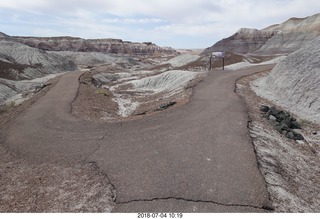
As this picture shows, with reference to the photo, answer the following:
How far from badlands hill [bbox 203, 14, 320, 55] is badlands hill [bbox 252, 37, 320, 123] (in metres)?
81.7

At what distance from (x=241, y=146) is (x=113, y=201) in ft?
19.7

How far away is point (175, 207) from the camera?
24.0 ft

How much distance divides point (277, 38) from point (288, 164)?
120567mm

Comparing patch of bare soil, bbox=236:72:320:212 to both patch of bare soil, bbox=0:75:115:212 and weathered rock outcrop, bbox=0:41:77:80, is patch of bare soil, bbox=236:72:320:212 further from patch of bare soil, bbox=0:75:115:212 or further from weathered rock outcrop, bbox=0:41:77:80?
weathered rock outcrop, bbox=0:41:77:80

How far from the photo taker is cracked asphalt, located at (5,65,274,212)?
7668 mm

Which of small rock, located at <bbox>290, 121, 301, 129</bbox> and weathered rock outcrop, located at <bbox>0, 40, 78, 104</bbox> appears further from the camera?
weathered rock outcrop, located at <bbox>0, 40, 78, 104</bbox>

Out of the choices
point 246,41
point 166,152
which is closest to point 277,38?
point 246,41

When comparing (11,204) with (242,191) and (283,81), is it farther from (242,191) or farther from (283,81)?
(283,81)

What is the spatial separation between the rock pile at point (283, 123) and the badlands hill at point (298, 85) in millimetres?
2672

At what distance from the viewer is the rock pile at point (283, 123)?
1436 cm

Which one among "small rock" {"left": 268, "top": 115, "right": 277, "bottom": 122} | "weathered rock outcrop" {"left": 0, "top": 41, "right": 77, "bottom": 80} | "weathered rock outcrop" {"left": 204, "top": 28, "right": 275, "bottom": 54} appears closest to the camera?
"small rock" {"left": 268, "top": 115, "right": 277, "bottom": 122}

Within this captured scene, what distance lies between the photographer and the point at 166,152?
10.6m

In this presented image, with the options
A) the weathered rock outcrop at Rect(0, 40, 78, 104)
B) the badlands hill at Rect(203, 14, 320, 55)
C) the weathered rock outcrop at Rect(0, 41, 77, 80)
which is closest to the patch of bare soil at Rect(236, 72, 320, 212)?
the weathered rock outcrop at Rect(0, 40, 78, 104)

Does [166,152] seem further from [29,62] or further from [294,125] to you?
[29,62]
